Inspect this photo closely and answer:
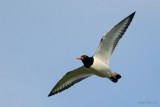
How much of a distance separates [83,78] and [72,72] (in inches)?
23.7

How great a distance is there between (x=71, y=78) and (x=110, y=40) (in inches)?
106

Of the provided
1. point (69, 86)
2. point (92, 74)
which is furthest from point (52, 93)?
point (92, 74)

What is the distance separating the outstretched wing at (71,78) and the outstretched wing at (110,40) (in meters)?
0.97

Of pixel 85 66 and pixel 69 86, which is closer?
pixel 85 66

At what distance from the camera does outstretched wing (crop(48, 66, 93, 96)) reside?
1912cm

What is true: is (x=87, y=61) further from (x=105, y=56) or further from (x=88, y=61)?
(x=105, y=56)

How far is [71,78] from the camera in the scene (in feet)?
64.6

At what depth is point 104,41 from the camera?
18391 millimetres

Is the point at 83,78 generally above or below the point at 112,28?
below

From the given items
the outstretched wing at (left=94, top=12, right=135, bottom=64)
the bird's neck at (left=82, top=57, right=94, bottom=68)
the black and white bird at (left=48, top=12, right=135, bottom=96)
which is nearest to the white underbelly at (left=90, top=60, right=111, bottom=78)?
the black and white bird at (left=48, top=12, right=135, bottom=96)

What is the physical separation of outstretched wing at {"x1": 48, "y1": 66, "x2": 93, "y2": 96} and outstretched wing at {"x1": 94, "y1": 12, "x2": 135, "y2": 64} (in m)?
0.97

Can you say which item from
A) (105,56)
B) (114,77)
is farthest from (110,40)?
(114,77)

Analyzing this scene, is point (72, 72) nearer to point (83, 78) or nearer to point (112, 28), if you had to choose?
point (83, 78)

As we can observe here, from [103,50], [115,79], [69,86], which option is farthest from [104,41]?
[69,86]
